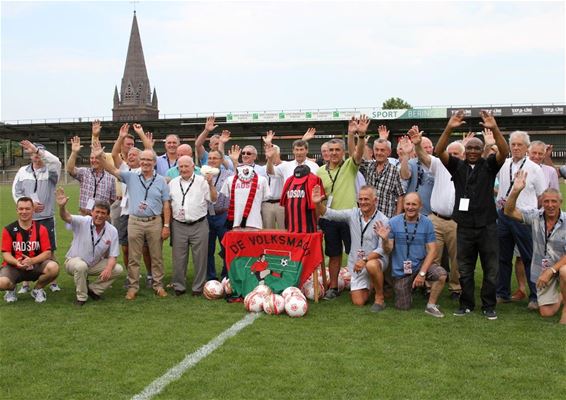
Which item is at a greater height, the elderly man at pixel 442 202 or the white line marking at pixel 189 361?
the elderly man at pixel 442 202

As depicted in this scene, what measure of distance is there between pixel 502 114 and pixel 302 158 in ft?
141

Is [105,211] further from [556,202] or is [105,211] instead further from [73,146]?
[556,202]

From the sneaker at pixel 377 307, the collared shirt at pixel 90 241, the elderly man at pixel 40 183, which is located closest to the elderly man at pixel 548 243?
the sneaker at pixel 377 307

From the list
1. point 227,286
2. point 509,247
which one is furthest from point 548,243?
point 227,286

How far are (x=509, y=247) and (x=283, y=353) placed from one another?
345 cm

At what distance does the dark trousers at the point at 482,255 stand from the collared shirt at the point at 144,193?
3.69 meters

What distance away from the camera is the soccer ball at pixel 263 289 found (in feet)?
21.2

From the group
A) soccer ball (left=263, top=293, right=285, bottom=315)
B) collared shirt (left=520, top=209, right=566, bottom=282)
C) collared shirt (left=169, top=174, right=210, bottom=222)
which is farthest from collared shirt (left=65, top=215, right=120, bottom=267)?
collared shirt (left=520, top=209, right=566, bottom=282)

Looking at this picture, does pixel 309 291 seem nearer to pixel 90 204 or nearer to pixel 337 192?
pixel 337 192

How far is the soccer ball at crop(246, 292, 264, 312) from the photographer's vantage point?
20.6 feet

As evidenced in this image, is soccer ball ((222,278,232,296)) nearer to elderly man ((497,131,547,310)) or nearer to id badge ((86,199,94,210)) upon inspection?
id badge ((86,199,94,210))

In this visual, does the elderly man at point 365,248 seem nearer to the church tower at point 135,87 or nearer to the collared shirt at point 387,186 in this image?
the collared shirt at point 387,186

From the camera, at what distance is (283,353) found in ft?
15.9

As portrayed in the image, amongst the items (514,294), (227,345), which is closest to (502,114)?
(514,294)
